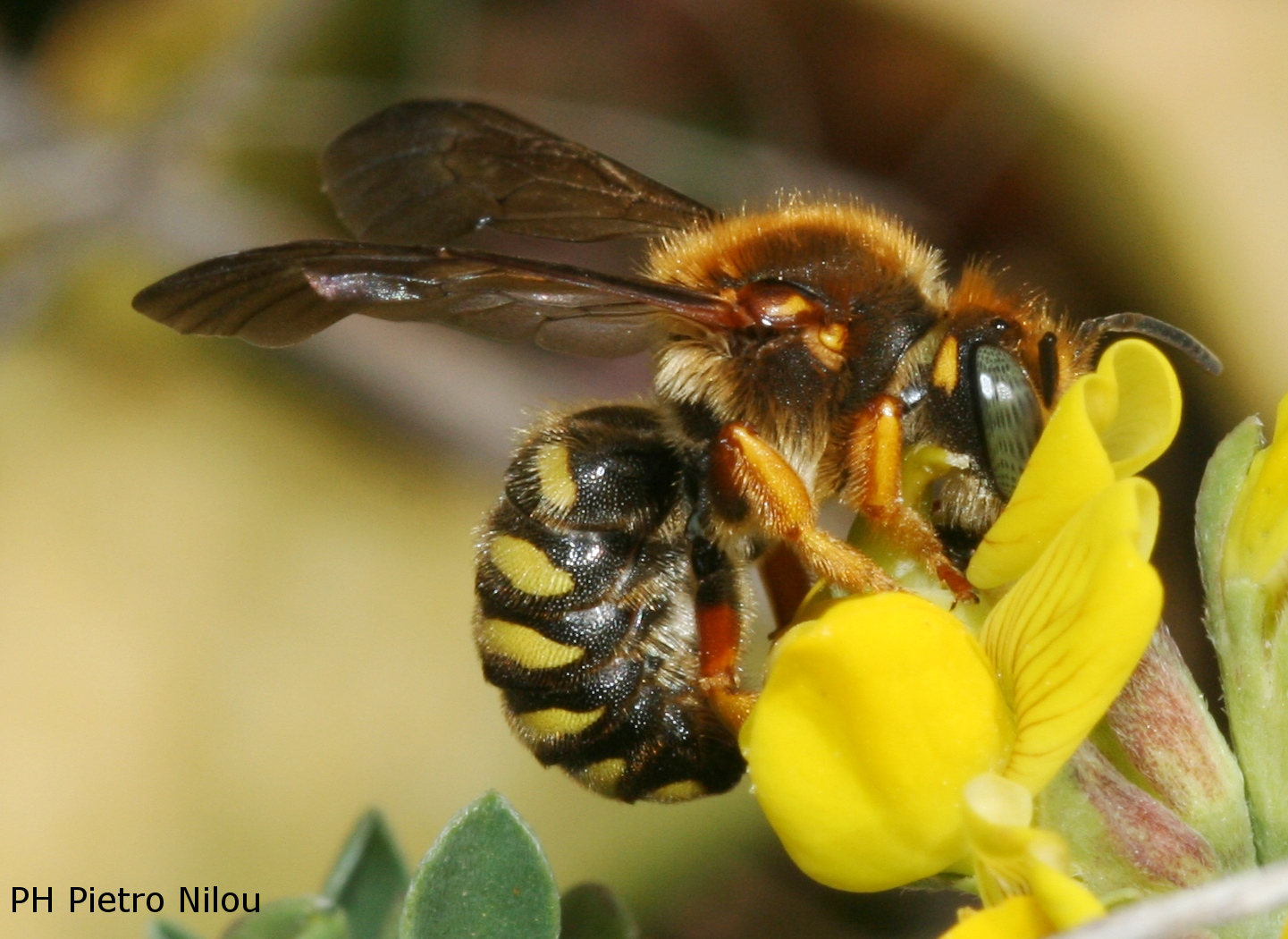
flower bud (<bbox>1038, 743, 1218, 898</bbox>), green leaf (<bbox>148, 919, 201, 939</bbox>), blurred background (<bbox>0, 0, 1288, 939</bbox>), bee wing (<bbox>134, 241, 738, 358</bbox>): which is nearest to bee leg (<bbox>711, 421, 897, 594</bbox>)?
bee wing (<bbox>134, 241, 738, 358</bbox>)

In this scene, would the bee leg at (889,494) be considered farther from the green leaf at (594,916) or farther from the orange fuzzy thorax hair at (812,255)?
the green leaf at (594,916)

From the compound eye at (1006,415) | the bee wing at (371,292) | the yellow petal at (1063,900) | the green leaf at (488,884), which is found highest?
the bee wing at (371,292)

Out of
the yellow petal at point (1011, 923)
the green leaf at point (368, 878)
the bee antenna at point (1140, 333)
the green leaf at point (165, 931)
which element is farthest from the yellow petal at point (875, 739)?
the green leaf at point (165, 931)

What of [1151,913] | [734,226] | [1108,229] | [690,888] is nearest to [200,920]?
[690,888]

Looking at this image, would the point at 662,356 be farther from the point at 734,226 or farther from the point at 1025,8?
the point at 1025,8

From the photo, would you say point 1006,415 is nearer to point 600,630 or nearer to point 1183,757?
point 1183,757


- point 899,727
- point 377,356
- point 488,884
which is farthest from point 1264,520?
point 377,356

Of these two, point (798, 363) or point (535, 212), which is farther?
point (535, 212)
